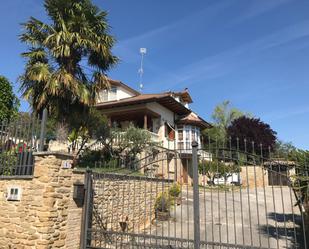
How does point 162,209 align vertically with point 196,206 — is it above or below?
below

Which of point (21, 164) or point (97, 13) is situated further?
point (97, 13)

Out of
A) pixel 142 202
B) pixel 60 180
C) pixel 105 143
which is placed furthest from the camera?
pixel 105 143

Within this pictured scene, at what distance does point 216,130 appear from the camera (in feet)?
129

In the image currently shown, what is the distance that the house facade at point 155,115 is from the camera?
22.0m

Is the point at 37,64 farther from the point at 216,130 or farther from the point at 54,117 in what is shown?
the point at 216,130

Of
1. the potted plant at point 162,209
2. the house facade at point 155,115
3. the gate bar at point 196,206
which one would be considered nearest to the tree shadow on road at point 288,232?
the gate bar at point 196,206

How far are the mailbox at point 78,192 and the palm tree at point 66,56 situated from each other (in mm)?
7237

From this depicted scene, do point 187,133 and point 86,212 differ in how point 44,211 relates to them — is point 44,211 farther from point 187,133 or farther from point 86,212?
point 187,133

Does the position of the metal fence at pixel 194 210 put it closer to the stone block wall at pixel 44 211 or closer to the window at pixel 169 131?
the stone block wall at pixel 44 211

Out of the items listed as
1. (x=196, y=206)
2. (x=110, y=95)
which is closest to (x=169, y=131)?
(x=110, y=95)

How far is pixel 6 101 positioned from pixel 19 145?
4942 mm

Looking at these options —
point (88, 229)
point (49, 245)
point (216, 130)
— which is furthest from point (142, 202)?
point (216, 130)

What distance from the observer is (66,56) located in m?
13.4

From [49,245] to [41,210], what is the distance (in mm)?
771
